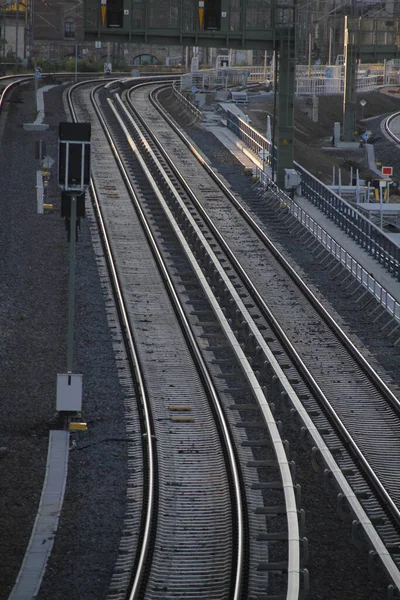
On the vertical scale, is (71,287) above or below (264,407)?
above

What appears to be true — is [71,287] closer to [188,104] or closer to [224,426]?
[224,426]

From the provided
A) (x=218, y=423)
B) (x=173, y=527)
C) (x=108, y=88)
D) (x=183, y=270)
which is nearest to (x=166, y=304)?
(x=183, y=270)

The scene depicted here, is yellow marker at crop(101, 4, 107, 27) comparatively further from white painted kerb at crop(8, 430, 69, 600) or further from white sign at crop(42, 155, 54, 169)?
white painted kerb at crop(8, 430, 69, 600)

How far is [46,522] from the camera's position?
1248 centimetres

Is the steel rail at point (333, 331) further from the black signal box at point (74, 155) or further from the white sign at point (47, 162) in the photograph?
the white sign at point (47, 162)

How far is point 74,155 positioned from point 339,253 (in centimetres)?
1238

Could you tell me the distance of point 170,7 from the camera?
33.4 m

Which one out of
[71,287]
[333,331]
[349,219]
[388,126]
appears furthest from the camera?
[388,126]

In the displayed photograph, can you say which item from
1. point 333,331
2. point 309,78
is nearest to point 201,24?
point 333,331

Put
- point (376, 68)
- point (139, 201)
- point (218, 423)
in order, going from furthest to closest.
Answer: point (376, 68) < point (139, 201) < point (218, 423)

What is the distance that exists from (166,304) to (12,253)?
4.64 metres

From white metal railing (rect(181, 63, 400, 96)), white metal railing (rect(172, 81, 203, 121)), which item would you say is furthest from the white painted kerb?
white metal railing (rect(181, 63, 400, 96))

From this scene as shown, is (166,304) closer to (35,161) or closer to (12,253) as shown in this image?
(12,253)

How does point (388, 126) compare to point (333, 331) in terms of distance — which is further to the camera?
point (388, 126)
